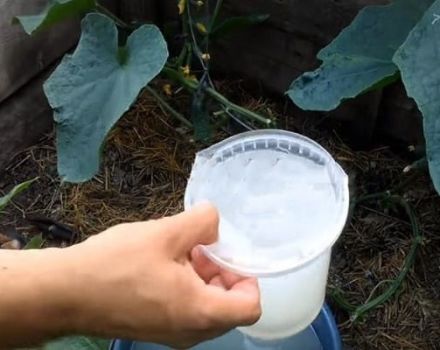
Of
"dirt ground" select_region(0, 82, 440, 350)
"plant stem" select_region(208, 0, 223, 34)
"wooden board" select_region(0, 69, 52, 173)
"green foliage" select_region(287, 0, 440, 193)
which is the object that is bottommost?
"dirt ground" select_region(0, 82, 440, 350)

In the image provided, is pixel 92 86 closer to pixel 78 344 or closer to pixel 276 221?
pixel 78 344

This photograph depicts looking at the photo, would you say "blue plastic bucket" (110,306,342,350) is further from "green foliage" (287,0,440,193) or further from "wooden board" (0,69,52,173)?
A: "wooden board" (0,69,52,173)

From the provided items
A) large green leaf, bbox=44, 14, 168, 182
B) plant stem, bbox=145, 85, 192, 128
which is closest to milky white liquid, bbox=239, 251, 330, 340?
large green leaf, bbox=44, 14, 168, 182

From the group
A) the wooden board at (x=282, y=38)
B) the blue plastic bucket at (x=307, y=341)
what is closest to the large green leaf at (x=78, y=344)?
the blue plastic bucket at (x=307, y=341)

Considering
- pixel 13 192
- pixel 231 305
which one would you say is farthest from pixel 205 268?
pixel 13 192

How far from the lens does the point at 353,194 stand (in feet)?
5.63

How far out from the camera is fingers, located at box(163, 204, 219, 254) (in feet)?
2.99

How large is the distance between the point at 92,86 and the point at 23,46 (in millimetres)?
334

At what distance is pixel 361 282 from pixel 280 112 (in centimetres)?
43

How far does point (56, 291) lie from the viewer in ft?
2.91

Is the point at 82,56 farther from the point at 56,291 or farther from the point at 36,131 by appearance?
the point at 56,291

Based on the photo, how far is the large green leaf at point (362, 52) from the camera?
147 centimetres

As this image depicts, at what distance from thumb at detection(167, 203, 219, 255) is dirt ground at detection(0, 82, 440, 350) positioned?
2.25 feet

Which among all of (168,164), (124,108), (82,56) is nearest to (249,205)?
(124,108)
